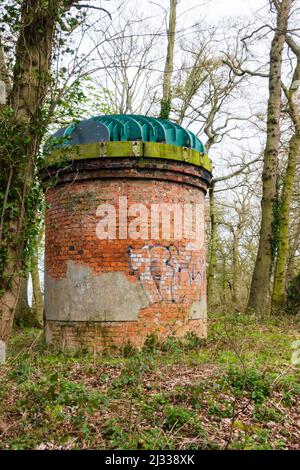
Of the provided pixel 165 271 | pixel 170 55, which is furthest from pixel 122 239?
pixel 170 55

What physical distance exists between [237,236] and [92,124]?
19.4 metres

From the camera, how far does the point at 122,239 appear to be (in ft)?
27.9

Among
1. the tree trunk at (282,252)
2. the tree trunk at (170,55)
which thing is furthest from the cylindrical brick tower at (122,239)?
the tree trunk at (170,55)

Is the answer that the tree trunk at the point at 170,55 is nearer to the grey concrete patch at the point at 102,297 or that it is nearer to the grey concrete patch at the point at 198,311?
the grey concrete patch at the point at 198,311

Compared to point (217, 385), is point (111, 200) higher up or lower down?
higher up

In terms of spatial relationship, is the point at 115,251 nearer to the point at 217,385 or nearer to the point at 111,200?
the point at 111,200

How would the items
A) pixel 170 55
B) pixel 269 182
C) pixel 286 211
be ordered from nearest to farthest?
pixel 269 182 < pixel 286 211 < pixel 170 55

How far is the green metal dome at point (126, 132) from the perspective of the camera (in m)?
8.77

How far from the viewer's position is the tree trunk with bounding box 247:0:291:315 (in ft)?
45.3

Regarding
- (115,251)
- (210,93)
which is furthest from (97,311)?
(210,93)

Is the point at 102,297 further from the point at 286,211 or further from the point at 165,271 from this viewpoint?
the point at 286,211

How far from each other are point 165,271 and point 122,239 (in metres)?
1.00

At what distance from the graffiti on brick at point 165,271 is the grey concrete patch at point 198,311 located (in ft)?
0.50

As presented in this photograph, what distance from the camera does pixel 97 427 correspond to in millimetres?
4578
